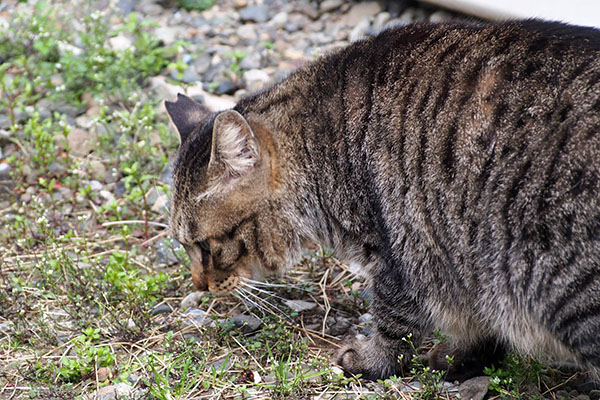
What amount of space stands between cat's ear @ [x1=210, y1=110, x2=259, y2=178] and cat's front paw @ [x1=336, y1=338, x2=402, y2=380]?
0.96 m

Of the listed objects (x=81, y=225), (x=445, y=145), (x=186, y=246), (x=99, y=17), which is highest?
(x=445, y=145)

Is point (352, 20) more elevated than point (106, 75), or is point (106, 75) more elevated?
point (352, 20)

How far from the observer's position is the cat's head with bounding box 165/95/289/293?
10.4 ft

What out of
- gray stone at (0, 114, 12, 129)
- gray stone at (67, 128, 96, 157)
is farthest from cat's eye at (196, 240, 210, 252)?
gray stone at (0, 114, 12, 129)

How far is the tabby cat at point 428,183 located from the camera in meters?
2.65

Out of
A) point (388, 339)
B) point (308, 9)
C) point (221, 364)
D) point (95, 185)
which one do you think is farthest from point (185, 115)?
point (308, 9)

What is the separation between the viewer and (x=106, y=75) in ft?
17.3

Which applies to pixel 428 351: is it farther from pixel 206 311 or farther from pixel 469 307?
pixel 206 311

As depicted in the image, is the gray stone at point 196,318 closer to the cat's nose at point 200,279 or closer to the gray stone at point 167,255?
the cat's nose at point 200,279

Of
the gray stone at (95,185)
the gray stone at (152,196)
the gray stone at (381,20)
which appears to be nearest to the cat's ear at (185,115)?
the gray stone at (152,196)

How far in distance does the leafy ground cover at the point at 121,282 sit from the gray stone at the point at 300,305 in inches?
0.5

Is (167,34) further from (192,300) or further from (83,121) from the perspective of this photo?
(192,300)

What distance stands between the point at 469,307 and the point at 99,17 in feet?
12.1

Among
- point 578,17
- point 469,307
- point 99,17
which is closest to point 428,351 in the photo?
point 469,307
